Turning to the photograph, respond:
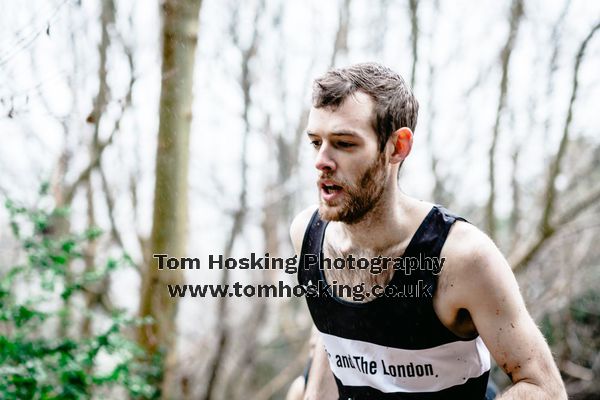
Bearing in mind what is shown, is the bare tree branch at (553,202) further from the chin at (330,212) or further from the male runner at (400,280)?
the chin at (330,212)

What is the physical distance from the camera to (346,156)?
89.0 inches

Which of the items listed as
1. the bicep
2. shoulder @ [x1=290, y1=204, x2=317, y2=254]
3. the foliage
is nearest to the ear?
the bicep

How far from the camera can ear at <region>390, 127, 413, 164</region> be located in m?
2.36

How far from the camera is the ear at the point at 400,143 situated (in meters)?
2.36

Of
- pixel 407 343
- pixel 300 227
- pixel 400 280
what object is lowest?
pixel 407 343

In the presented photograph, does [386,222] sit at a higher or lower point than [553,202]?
higher

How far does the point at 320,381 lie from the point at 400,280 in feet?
3.06

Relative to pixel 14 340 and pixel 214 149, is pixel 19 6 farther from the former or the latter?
pixel 214 149

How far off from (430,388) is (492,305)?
0.54m

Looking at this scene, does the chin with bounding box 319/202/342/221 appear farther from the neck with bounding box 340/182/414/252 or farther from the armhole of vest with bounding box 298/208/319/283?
the armhole of vest with bounding box 298/208/319/283

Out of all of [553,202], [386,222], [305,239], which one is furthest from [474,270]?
[553,202]

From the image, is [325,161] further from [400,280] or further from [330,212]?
[400,280]

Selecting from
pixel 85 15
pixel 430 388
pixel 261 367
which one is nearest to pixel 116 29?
pixel 85 15

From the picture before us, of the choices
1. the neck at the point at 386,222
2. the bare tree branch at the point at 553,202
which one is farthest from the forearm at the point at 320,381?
the bare tree branch at the point at 553,202
